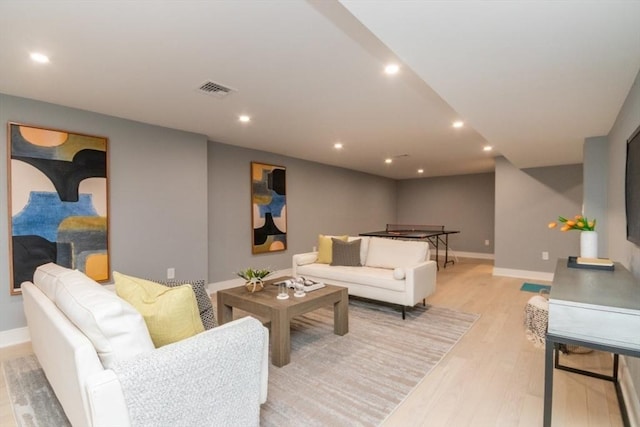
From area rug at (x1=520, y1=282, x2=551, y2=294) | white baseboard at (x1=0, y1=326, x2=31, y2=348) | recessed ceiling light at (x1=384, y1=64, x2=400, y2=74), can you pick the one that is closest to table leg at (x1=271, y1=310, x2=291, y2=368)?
recessed ceiling light at (x1=384, y1=64, x2=400, y2=74)

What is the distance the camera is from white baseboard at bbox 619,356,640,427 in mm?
1637

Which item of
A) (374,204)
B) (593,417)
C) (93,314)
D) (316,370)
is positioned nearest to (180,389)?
(93,314)

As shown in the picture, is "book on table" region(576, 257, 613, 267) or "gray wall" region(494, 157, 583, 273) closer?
"book on table" region(576, 257, 613, 267)

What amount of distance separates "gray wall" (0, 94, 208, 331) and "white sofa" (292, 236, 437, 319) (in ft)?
5.16

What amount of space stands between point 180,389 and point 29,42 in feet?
7.77

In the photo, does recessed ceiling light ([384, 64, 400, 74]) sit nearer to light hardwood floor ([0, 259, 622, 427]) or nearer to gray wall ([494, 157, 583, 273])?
light hardwood floor ([0, 259, 622, 427])

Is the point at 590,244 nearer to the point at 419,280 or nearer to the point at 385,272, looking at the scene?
the point at 419,280

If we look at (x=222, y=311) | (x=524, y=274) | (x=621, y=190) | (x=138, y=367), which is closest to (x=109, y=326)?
(x=138, y=367)

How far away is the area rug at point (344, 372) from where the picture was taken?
1846 mm

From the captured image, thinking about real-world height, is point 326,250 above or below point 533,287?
above

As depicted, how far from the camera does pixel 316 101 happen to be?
3006 millimetres

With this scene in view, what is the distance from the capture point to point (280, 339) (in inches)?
94.2

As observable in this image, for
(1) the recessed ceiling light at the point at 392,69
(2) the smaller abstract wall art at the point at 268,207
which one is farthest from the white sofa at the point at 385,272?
(1) the recessed ceiling light at the point at 392,69

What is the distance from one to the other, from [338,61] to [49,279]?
2.39 metres
